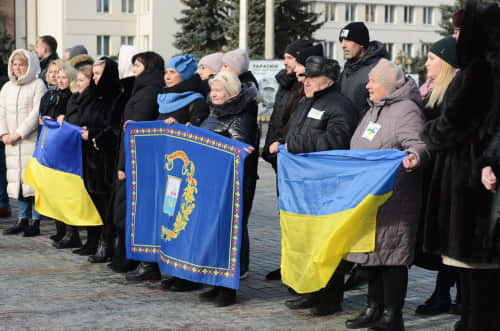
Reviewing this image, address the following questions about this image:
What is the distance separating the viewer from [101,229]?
9.51m

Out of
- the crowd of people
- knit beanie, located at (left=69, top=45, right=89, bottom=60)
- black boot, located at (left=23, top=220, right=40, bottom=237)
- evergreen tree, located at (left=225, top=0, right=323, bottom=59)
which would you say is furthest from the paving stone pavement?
evergreen tree, located at (left=225, top=0, right=323, bottom=59)

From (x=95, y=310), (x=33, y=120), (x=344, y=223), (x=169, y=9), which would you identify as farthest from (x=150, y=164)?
(x=169, y=9)

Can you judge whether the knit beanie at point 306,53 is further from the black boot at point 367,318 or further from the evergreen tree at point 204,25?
the evergreen tree at point 204,25

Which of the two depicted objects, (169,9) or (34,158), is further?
(169,9)

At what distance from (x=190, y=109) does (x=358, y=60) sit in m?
1.53

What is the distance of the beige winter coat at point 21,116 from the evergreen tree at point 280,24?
42.3 meters

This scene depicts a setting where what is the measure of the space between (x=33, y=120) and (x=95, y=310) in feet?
13.7

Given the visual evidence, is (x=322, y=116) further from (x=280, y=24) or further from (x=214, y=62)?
(x=280, y=24)

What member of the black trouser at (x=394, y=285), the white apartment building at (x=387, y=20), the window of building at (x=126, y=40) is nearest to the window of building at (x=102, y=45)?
the window of building at (x=126, y=40)

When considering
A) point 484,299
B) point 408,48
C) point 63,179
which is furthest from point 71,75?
point 408,48

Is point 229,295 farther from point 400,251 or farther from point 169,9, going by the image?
point 169,9

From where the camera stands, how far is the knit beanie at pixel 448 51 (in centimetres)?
628

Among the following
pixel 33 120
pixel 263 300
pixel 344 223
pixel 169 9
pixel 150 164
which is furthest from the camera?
pixel 169 9

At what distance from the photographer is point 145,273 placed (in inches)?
317
